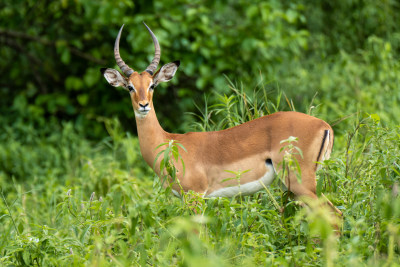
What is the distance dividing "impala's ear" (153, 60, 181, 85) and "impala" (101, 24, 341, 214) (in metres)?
0.02

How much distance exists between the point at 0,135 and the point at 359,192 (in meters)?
6.07

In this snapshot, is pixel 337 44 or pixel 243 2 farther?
pixel 337 44

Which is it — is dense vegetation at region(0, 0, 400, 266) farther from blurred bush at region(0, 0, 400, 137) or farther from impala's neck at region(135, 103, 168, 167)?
impala's neck at region(135, 103, 168, 167)

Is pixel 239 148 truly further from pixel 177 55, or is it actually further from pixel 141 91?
pixel 177 55

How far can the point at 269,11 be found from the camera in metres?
7.57

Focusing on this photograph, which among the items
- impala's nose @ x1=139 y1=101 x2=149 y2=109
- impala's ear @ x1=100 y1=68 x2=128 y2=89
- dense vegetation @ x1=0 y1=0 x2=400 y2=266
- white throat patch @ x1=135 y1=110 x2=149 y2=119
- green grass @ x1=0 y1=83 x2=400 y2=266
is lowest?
dense vegetation @ x1=0 y1=0 x2=400 y2=266

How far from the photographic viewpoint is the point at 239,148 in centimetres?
382

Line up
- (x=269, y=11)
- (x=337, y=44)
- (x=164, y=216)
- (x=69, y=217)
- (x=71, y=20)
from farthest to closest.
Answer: (x=337, y=44) < (x=71, y=20) < (x=269, y=11) < (x=69, y=217) < (x=164, y=216)

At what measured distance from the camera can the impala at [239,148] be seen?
11.9 feet

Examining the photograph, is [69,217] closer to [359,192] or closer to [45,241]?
[45,241]

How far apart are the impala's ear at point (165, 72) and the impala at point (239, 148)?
0.06 feet

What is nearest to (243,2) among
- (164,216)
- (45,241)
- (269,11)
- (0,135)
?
(269,11)

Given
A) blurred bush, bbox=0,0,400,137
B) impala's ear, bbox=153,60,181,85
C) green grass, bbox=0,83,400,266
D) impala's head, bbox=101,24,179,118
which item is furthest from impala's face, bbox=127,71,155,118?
blurred bush, bbox=0,0,400,137

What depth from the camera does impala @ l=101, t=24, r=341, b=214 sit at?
3.62 m
